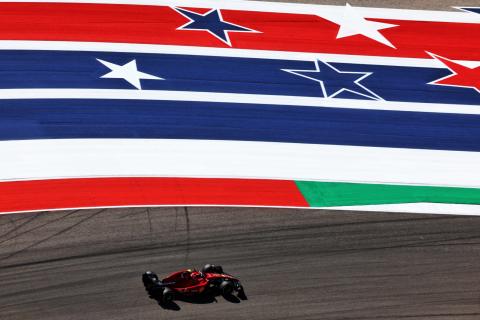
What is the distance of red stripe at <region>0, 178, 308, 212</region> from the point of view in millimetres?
19781

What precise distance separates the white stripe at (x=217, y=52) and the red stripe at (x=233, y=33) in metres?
0.20

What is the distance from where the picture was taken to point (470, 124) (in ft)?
75.7

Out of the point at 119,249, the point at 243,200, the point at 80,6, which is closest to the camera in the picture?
the point at 119,249

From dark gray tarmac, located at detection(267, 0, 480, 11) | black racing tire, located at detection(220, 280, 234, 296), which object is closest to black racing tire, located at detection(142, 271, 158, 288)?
black racing tire, located at detection(220, 280, 234, 296)

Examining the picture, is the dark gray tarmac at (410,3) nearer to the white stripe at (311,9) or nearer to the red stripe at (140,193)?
the white stripe at (311,9)

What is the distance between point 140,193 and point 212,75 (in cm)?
506

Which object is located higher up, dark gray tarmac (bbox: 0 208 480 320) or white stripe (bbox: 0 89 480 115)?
white stripe (bbox: 0 89 480 115)

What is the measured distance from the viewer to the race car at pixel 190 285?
57.0 ft

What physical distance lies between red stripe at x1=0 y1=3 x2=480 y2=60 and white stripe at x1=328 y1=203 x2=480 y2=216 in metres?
6.20

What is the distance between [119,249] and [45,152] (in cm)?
366

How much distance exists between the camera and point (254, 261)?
1848cm

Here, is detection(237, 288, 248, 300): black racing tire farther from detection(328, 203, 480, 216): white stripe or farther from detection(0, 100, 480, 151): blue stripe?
detection(0, 100, 480, 151): blue stripe

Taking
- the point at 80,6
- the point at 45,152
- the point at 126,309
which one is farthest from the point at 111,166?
the point at 80,6

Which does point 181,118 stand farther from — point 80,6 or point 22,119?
point 80,6
